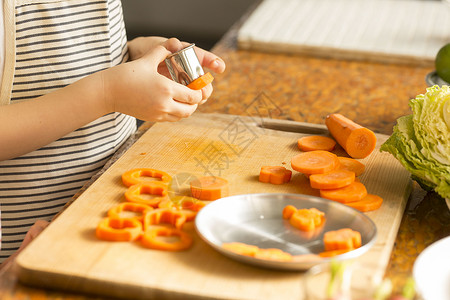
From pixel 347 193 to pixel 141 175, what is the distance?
1.20 feet

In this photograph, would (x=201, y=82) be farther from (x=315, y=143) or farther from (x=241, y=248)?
(x=241, y=248)

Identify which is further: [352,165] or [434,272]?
[352,165]

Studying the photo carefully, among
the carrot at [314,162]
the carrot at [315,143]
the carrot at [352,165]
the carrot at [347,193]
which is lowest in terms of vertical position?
the carrot at [315,143]

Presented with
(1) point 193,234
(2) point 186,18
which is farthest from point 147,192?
(2) point 186,18

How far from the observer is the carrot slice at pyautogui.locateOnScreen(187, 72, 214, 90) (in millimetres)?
1077

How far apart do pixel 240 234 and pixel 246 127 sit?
47 centimetres

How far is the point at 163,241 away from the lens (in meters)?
0.86

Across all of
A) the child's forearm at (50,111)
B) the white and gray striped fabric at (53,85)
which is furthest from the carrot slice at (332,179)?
the white and gray striped fabric at (53,85)

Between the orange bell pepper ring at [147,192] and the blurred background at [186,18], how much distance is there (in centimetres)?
341

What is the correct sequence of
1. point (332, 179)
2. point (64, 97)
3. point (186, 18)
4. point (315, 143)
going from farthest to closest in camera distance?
point (186, 18), point (315, 143), point (64, 97), point (332, 179)

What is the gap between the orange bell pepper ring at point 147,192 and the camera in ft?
3.14

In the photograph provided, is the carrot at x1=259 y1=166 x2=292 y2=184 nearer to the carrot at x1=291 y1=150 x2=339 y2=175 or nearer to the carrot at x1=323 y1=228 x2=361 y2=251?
the carrot at x1=291 y1=150 x2=339 y2=175

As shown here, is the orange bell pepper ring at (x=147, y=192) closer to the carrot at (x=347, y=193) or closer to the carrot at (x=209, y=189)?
the carrot at (x=209, y=189)

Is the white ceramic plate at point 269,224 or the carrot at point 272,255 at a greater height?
the carrot at point 272,255
